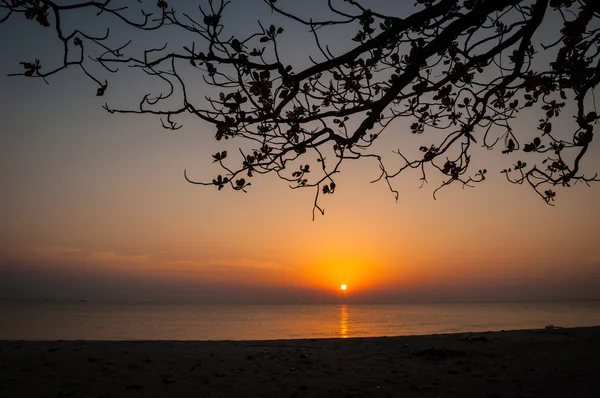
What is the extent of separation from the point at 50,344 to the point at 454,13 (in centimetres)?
1109

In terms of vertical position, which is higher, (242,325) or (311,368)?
(311,368)

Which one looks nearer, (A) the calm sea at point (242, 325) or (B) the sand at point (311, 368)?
(B) the sand at point (311, 368)

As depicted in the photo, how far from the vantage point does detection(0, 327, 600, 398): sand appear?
23.1ft

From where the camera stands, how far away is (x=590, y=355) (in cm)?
941

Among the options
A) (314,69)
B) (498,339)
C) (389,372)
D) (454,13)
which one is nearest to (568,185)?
(454,13)

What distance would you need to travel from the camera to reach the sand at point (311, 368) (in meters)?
7.04

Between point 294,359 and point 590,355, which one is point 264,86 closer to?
point 294,359

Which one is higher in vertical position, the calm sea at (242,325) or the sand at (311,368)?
the sand at (311,368)

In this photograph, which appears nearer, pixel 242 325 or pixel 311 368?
pixel 311 368

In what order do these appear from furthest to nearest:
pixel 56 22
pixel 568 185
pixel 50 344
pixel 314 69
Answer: pixel 50 344 → pixel 568 185 → pixel 314 69 → pixel 56 22

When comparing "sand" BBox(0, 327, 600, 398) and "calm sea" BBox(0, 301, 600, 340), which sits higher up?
"sand" BBox(0, 327, 600, 398)

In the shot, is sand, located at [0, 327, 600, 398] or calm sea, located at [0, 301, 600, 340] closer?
sand, located at [0, 327, 600, 398]

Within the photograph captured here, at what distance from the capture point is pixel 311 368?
8656 millimetres

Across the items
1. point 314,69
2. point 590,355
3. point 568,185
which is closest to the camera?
point 314,69
